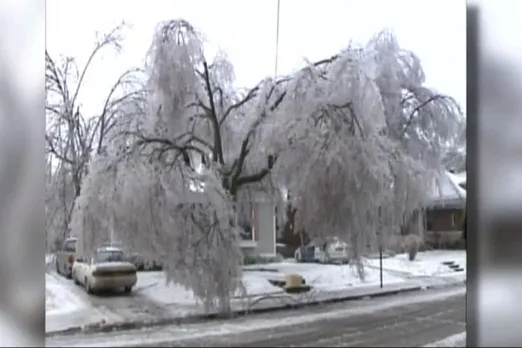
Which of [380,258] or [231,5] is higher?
[231,5]

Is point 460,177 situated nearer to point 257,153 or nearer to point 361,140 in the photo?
point 361,140

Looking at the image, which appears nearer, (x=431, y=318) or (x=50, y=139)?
(x=50, y=139)

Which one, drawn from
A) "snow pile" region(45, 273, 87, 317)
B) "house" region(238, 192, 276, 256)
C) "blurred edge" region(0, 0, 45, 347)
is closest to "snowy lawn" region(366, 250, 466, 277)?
"house" region(238, 192, 276, 256)

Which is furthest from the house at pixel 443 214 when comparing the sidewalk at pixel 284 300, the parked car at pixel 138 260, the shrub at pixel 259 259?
the parked car at pixel 138 260

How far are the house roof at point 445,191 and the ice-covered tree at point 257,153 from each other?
0.03 m

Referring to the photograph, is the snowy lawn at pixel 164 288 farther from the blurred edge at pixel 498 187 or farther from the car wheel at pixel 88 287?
the blurred edge at pixel 498 187

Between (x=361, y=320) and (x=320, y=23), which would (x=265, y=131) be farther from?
(x=361, y=320)

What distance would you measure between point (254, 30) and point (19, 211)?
907 mm

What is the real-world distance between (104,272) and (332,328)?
72 cm

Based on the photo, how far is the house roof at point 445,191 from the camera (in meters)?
1.73

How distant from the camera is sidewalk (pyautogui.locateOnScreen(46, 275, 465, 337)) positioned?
5.30ft

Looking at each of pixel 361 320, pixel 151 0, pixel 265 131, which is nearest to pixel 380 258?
pixel 361 320

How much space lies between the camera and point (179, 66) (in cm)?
165

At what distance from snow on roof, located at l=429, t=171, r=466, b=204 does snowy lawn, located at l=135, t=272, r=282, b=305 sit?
61 centimetres
